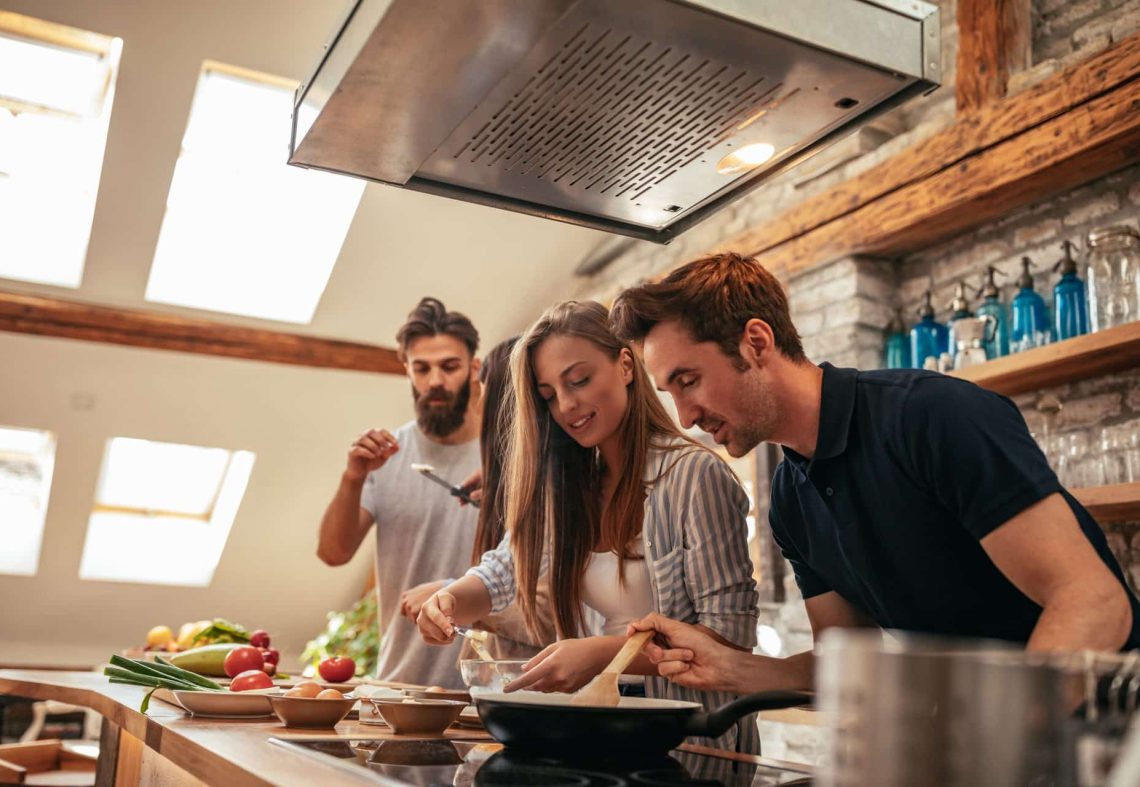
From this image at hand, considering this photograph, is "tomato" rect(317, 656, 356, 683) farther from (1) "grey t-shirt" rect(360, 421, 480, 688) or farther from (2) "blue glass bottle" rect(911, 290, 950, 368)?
(2) "blue glass bottle" rect(911, 290, 950, 368)

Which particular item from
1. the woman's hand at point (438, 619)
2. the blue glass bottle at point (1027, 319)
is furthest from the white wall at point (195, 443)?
the woman's hand at point (438, 619)

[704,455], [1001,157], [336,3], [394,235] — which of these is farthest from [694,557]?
[394,235]

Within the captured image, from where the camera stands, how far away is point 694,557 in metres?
1.61

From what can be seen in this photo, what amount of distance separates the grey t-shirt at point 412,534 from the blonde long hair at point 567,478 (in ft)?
2.73

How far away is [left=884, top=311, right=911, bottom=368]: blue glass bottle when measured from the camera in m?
3.75

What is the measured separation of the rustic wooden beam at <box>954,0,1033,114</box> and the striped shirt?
2.39m

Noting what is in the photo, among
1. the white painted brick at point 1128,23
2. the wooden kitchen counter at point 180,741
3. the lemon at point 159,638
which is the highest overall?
the white painted brick at point 1128,23

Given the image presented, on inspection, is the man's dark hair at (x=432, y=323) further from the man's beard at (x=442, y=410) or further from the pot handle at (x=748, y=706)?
the pot handle at (x=748, y=706)

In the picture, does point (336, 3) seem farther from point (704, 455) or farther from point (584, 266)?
point (704, 455)

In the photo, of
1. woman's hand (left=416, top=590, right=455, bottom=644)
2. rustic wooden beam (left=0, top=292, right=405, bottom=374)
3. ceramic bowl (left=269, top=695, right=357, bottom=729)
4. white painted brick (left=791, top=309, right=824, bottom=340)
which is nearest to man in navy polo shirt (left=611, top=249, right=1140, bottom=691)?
ceramic bowl (left=269, top=695, right=357, bottom=729)

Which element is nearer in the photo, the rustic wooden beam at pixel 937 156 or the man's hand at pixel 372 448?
the man's hand at pixel 372 448

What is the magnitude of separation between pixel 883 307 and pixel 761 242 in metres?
0.70

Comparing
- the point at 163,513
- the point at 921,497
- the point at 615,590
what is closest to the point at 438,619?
the point at 615,590

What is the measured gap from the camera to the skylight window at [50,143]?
4777mm
